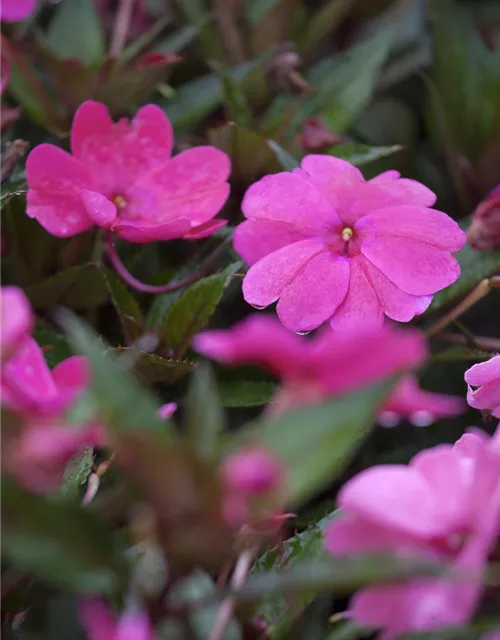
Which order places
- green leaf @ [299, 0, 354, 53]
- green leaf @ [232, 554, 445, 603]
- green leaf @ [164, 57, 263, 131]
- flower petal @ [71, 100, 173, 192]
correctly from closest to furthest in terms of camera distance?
green leaf @ [232, 554, 445, 603] → flower petal @ [71, 100, 173, 192] → green leaf @ [164, 57, 263, 131] → green leaf @ [299, 0, 354, 53]

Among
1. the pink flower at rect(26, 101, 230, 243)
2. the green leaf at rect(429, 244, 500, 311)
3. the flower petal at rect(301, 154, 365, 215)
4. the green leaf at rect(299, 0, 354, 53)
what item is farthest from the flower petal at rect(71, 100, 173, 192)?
the green leaf at rect(299, 0, 354, 53)

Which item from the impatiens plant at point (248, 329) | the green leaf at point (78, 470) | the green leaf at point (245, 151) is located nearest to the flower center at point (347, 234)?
the impatiens plant at point (248, 329)

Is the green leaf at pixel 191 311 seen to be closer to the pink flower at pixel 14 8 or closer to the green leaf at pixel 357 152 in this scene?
the green leaf at pixel 357 152

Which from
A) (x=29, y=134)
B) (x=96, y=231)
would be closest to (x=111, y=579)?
(x=96, y=231)

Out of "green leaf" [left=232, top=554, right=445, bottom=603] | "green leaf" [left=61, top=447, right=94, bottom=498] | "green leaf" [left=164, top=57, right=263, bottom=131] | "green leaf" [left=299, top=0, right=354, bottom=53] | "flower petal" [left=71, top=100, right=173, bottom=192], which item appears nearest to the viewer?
"green leaf" [left=232, top=554, right=445, bottom=603]

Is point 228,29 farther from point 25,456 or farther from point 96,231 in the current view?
point 25,456

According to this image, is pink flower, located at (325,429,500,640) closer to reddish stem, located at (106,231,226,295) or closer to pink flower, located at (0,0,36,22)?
reddish stem, located at (106,231,226,295)

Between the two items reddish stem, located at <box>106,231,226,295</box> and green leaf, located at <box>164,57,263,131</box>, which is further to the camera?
green leaf, located at <box>164,57,263,131</box>
